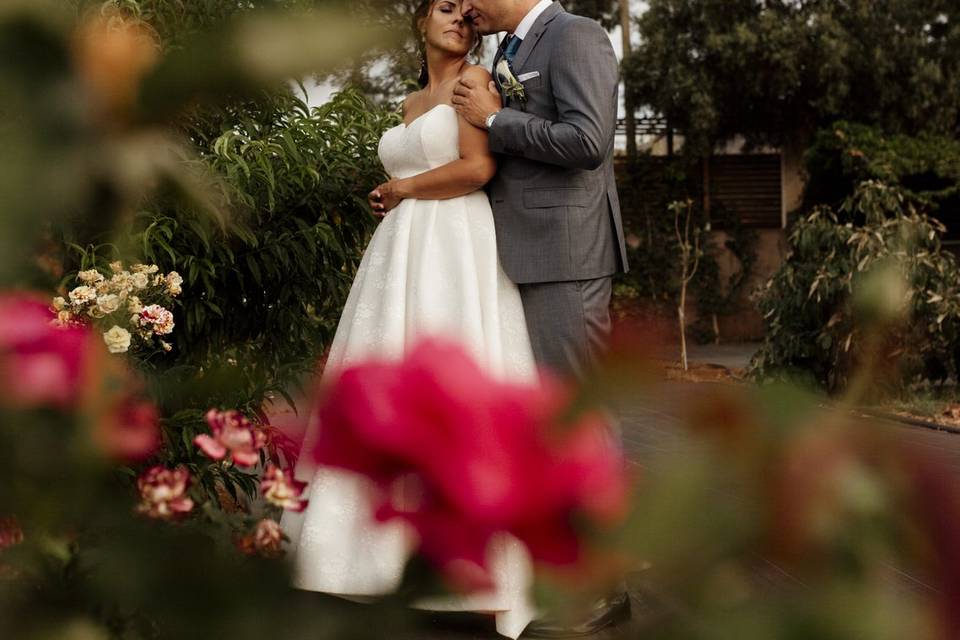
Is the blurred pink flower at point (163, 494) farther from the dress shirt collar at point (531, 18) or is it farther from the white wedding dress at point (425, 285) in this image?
the dress shirt collar at point (531, 18)

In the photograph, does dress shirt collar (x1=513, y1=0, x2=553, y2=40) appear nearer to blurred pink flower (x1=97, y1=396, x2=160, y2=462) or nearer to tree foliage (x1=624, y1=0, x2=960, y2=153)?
blurred pink flower (x1=97, y1=396, x2=160, y2=462)

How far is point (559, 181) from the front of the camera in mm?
2479

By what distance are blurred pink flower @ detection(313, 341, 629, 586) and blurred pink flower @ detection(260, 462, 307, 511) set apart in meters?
0.26

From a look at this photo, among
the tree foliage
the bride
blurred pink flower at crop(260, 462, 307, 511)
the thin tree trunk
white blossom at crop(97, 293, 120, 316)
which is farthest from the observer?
the thin tree trunk

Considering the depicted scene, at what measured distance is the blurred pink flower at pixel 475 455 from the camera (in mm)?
243

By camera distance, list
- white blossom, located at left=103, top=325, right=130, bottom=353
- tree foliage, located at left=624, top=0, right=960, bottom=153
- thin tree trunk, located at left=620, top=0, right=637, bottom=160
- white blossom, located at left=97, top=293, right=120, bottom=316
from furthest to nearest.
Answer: thin tree trunk, located at left=620, top=0, right=637, bottom=160 < tree foliage, located at left=624, top=0, right=960, bottom=153 < white blossom, located at left=97, top=293, right=120, bottom=316 < white blossom, located at left=103, top=325, right=130, bottom=353

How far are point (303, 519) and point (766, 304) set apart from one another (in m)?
5.93

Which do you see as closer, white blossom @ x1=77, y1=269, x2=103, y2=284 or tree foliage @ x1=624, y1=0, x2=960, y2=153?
white blossom @ x1=77, y1=269, x2=103, y2=284

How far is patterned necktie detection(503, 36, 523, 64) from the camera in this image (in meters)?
2.57

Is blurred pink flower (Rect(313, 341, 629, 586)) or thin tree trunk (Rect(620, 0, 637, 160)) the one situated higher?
thin tree trunk (Rect(620, 0, 637, 160))

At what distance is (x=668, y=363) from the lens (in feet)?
0.84

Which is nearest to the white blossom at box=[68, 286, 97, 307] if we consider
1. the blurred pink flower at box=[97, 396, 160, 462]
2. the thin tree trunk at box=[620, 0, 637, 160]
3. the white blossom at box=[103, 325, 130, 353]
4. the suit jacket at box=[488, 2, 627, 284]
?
the white blossom at box=[103, 325, 130, 353]


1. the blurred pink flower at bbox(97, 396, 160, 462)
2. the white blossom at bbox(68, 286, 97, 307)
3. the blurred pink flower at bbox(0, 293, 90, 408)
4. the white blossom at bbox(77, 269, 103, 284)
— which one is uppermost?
the blurred pink flower at bbox(0, 293, 90, 408)

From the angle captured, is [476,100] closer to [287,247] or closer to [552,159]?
[552,159]
